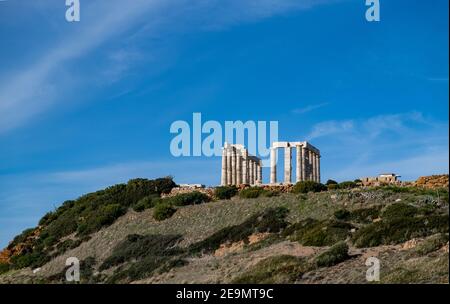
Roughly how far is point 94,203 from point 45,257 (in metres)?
11.5

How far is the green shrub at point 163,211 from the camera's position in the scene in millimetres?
55812

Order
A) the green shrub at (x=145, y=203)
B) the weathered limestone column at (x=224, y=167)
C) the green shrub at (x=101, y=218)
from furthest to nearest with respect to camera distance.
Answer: the weathered limestone column at (x=224, y=167) → the green shrub at (x=145, y=203) → the green shrub at (x=101, y=218)

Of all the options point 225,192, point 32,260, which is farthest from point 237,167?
point 32,260

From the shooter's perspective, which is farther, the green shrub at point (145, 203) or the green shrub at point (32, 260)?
the green shrub at point (145, 203)

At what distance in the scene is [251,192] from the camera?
58.3 metres

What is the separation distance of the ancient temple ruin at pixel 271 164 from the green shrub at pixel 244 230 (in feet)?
85.8

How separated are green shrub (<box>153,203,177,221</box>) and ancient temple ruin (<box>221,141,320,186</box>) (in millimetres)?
20592

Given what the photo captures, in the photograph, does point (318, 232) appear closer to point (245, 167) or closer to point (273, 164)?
point (273, 164)

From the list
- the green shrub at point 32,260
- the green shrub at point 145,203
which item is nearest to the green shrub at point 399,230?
the green shrub at point 145,203

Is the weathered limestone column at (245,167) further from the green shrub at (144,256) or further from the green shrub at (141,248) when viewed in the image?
Result: the green shrub at (141,248)

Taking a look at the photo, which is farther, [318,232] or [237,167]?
[237,167]

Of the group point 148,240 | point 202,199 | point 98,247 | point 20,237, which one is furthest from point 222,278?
point 20,237

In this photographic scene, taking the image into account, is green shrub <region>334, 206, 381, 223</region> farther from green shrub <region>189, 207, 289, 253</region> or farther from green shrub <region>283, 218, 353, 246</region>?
green shrub <region>189, 207, 289, 253</region>

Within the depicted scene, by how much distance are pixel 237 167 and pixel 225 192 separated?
1993 centimetres
